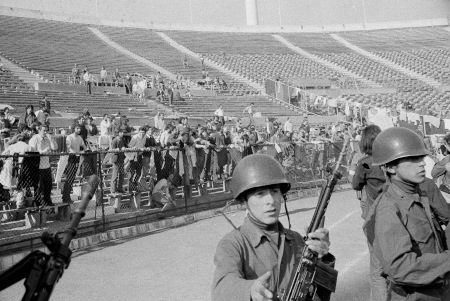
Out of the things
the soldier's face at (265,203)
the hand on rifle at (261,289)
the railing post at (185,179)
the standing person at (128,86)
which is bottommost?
the railing post at (185,179)

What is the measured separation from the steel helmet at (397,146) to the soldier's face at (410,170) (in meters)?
0.04

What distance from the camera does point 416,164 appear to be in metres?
3.57

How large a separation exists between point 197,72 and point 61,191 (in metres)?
35.7

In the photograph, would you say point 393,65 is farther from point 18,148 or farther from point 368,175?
point 368,175

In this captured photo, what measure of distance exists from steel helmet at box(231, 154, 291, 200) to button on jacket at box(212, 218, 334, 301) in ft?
0.63

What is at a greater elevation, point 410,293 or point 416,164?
point 416,164

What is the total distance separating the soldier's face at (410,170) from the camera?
348cm

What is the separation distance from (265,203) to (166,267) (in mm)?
5276

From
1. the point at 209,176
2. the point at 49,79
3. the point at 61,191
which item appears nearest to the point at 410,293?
the point at 61,191

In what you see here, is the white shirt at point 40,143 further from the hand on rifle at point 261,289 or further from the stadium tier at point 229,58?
the stadium tier at point 229,58

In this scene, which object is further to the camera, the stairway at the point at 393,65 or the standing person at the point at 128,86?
the stairway at the point at 393,65

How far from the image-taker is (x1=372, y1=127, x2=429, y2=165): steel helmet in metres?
3.57

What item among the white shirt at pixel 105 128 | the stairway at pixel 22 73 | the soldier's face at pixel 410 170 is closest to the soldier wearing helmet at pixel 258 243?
the soldier's face at pixel 410 170

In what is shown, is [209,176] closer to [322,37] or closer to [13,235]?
[13,235]
